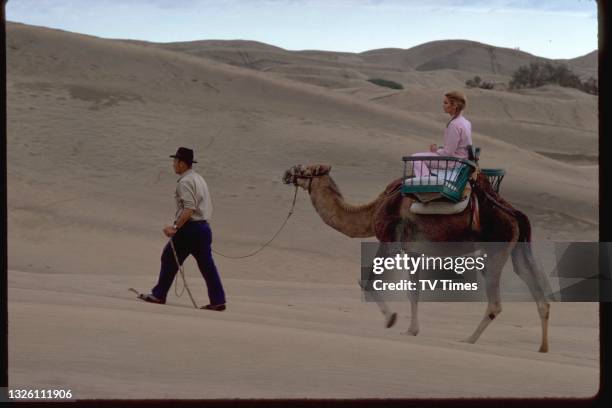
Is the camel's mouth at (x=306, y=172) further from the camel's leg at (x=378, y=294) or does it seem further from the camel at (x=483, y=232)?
the camel's leg at (x=378, y=294)

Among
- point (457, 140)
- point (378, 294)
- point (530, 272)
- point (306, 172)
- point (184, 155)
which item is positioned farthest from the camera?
point (306, 172)

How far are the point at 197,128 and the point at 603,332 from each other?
23.4m

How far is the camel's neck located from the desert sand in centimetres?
90

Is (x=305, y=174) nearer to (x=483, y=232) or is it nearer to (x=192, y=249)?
(x=192, y=249)

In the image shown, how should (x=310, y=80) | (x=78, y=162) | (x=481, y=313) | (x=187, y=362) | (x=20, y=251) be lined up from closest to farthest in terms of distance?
(x=187, y=362), (x=481, y=313), (x=20, y=251), (x=78, y=162), (x=310, y=80)

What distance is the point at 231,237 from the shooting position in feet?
71.2

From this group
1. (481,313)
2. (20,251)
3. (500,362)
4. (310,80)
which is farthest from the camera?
(310,80)

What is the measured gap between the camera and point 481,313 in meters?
14.7

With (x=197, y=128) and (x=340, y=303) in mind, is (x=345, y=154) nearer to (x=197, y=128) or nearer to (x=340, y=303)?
(x=197, y=128)

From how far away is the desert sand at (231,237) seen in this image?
25.6ft

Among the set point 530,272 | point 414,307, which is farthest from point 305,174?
point 530,272

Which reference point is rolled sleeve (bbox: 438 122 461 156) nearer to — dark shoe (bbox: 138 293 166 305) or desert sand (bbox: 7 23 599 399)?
desert sand (bbox: 7 23 599 399)

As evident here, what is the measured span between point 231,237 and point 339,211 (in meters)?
10.1

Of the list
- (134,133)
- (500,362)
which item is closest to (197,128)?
(134,133)
